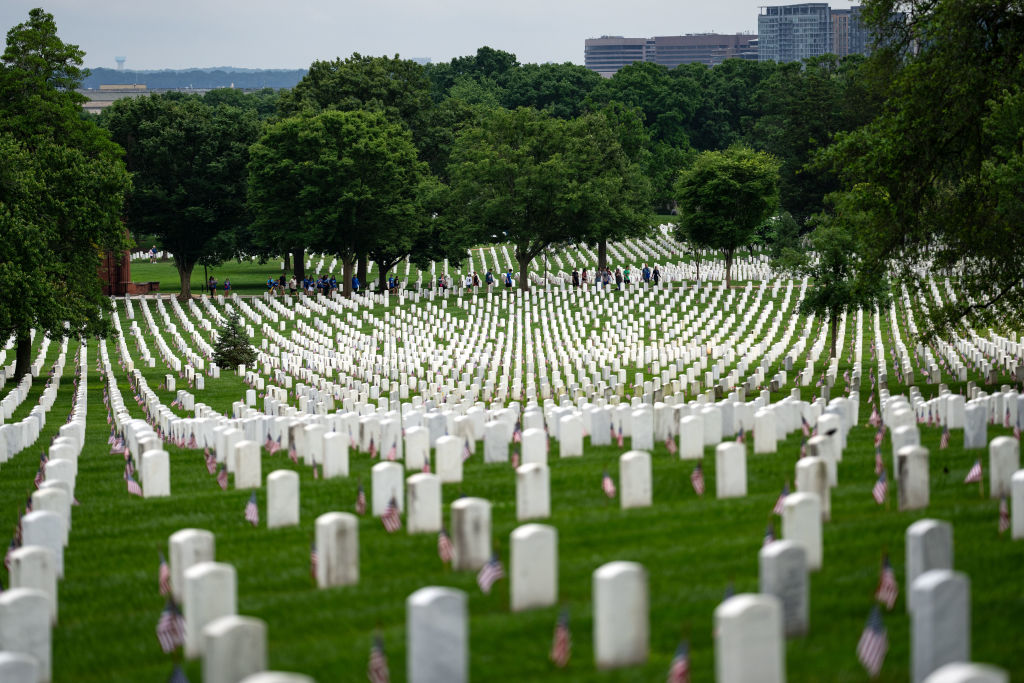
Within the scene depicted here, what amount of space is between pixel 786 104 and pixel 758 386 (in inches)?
2869

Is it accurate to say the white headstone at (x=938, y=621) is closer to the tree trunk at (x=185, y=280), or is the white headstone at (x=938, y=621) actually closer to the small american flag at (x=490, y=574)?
the small american flag at (x=490, y=574)

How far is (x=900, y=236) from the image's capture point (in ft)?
79.0

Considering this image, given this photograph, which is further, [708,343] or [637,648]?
[708,343]

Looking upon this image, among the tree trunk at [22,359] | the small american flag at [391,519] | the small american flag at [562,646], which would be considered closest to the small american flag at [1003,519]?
the small american flag at [562,646]

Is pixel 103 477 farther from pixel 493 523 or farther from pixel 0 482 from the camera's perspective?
pixel 493 523

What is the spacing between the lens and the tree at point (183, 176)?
65.4 meters

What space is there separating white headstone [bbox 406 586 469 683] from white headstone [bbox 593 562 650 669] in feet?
2.93

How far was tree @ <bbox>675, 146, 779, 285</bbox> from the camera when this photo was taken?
64.2 m

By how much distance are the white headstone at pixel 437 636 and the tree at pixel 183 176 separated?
59608 mm

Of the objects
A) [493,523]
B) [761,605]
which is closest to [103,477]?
[493,523]

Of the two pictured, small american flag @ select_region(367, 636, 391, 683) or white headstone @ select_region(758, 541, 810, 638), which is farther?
white headstone @ select_region(758, 541, 810, 638)

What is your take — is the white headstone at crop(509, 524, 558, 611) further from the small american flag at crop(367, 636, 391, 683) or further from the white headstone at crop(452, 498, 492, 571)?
the small american flag at crop(367, 636, 391, 683)

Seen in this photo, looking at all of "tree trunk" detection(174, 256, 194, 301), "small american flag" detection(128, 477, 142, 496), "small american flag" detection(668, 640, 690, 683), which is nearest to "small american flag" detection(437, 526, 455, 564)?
"small american flag" detection(668, 640, 690, 683)

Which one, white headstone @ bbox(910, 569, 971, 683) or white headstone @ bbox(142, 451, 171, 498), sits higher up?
white headstone @ bbox(910, 569, 971, 683)
